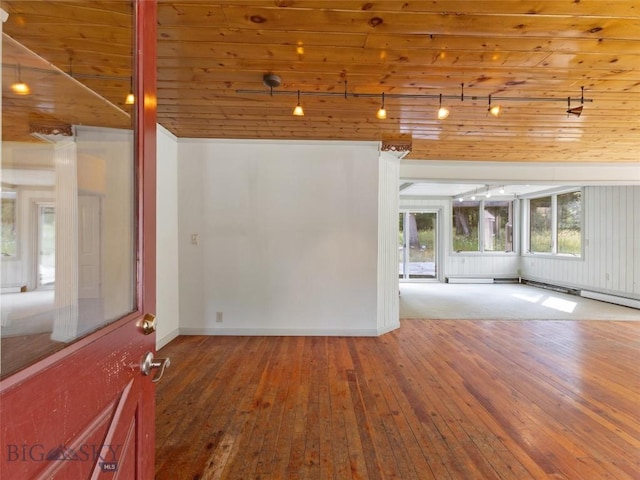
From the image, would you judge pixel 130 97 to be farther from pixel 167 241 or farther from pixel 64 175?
pixel 167 241

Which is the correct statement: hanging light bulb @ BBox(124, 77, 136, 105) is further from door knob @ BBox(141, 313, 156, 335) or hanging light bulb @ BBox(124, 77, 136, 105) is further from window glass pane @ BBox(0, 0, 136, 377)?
door knob @ BBox(141, 313, 156, 335)

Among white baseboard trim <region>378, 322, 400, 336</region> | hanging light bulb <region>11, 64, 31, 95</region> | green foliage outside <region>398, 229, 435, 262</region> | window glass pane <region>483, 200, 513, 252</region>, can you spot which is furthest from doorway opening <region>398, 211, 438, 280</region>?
hanging light bulb <region>11, 64, 31, 95</region>

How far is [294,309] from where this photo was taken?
3682mm

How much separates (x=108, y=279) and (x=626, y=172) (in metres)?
6.91

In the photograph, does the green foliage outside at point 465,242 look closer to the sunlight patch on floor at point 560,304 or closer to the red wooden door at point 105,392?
the sunlight patch on floor at point 560,304

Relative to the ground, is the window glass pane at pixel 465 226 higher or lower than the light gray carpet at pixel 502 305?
A: higher

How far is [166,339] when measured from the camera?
336 cm

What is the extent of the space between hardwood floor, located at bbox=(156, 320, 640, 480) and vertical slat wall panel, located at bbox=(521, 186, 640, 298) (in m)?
2.84

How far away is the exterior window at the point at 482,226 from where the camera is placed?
8.31 metres

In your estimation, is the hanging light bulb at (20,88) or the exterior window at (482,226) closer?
the hanging light bulb at (20,88)

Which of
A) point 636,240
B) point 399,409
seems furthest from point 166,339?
point 636,240

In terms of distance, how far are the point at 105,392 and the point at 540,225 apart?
9432mm

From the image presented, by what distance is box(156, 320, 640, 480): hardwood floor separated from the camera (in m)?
1.65

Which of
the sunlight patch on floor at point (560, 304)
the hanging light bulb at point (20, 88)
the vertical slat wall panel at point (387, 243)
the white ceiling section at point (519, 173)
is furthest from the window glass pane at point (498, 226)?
the hanging light bulb at point (20, 88)
